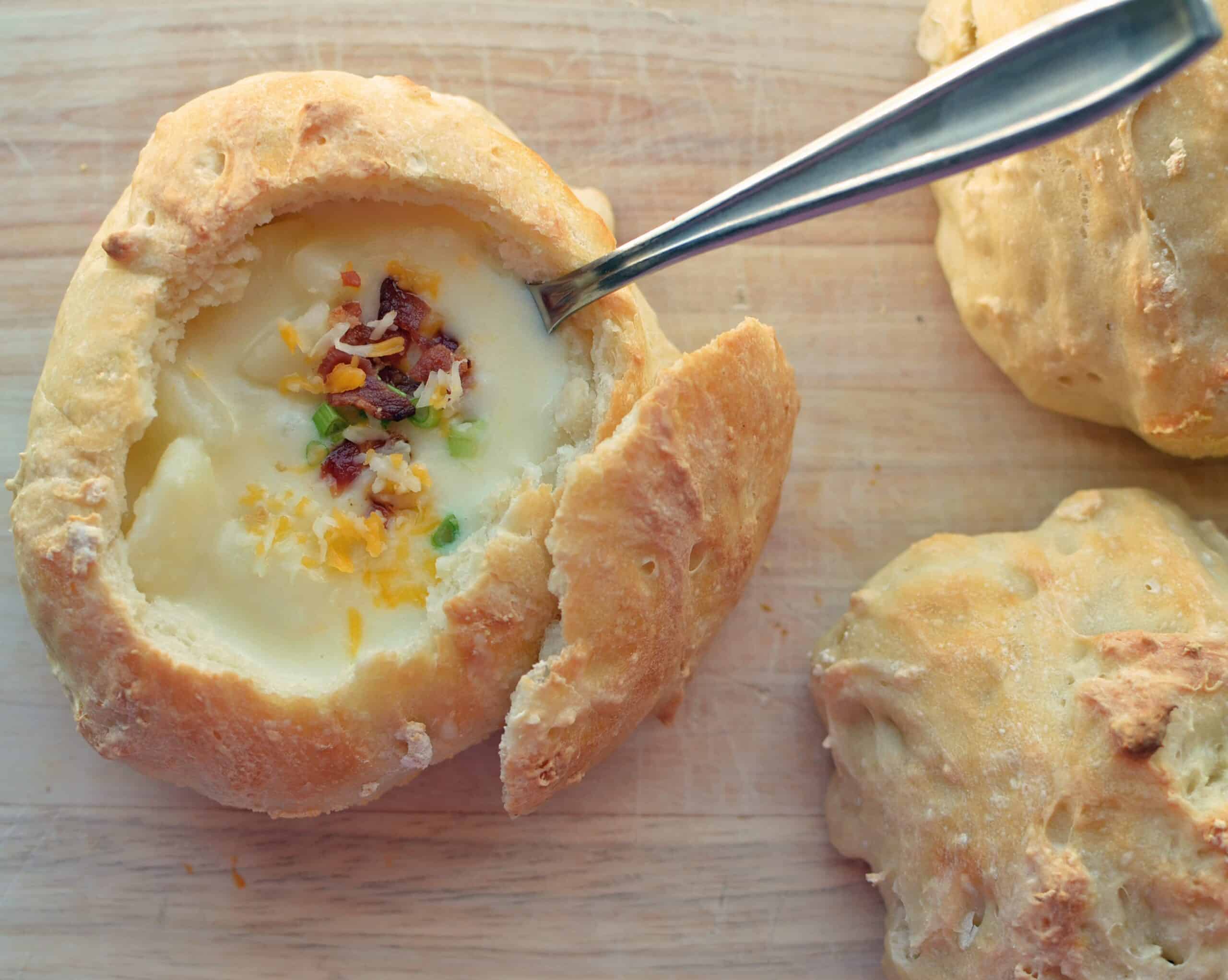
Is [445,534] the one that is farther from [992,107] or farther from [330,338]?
[992,107]

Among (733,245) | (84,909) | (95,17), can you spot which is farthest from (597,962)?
(95,17)

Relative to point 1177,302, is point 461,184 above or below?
above

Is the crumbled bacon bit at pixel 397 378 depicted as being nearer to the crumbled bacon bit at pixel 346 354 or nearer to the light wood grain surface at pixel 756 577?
the crumbled bacon bit at pixel 346 354

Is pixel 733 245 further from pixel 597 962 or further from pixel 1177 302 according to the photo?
pixel 597 962

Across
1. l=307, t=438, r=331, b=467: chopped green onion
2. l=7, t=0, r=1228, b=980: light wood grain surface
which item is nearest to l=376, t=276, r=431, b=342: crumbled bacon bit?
l=307, t=438, r=331, b=467: chopped green onion

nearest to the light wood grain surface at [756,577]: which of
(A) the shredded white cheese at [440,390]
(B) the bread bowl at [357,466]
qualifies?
(B) the bread bowl at [357,466]

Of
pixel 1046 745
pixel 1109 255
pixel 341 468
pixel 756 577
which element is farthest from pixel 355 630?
pixel 1109 255

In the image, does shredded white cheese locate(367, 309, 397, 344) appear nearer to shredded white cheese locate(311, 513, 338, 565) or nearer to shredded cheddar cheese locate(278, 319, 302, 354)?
shredded cheddar cheese locate(278, 319, 302, 354)
